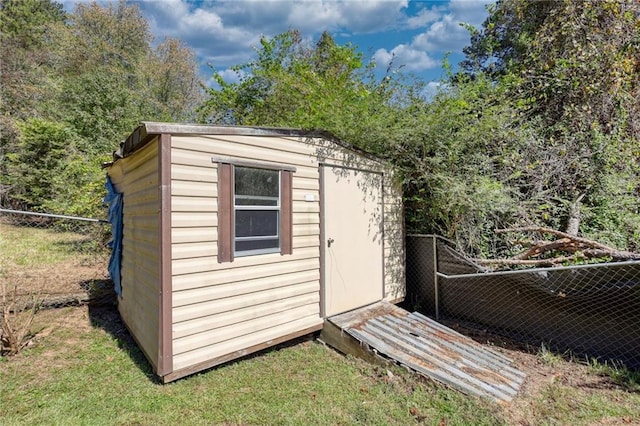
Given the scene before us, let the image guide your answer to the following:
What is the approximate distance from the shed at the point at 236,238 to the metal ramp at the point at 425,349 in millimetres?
350

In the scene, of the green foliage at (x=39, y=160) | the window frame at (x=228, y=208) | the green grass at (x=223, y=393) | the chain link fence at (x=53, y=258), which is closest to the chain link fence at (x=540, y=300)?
the green grass at (x=223, y=393)

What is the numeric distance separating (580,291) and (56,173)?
48.9ft

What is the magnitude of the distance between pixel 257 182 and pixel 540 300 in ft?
12.9

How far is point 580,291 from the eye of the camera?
385 cm

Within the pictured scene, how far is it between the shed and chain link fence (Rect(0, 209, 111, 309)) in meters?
1.35

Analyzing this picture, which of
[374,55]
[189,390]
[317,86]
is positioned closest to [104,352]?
[189,390]

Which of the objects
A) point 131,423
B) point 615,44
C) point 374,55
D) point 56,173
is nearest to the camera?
point 131,423

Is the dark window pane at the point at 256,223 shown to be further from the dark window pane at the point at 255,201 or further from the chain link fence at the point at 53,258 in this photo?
the chain link fence at the point at 53,258

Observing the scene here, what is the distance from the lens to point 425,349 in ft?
12.3

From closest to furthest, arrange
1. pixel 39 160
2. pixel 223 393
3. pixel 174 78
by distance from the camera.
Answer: pixel 223 393 < pixel 39 160 < pixel 174 78

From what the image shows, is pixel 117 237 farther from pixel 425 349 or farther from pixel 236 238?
pixel 425 349

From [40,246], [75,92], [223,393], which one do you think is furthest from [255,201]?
[75,92]

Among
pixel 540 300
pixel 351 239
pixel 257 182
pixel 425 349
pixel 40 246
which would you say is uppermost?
pixel 257 182

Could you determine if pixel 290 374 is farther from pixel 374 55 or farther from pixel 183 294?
pixel 374 55
